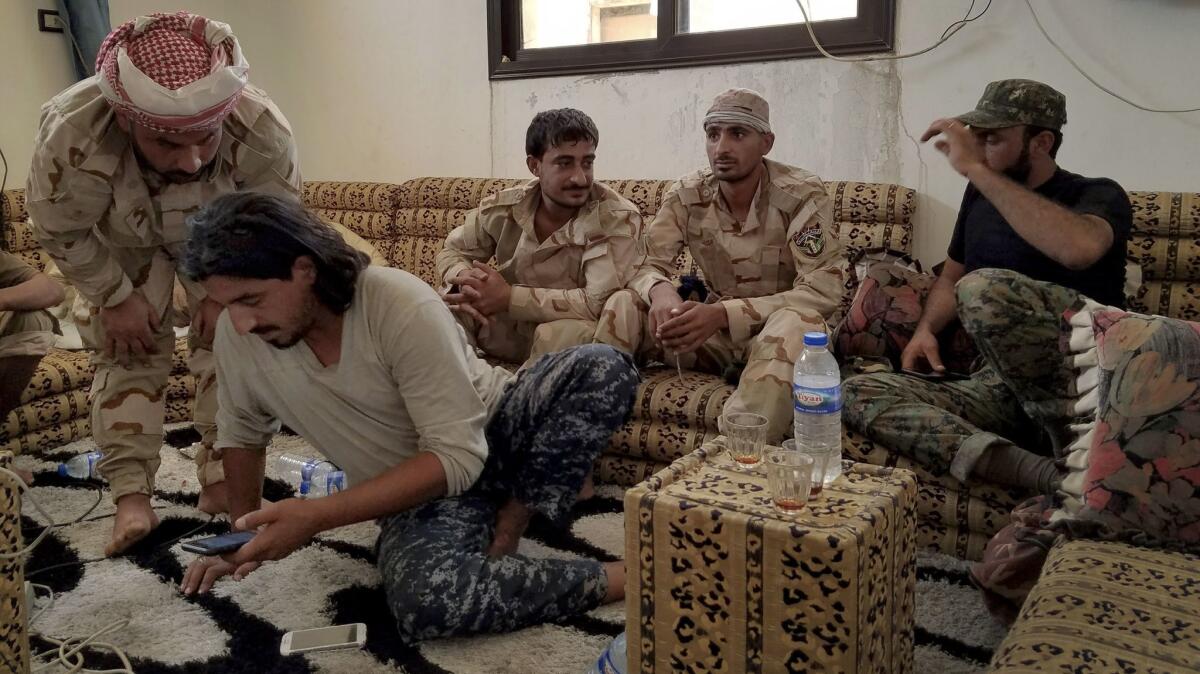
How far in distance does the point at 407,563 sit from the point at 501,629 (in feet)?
0.68

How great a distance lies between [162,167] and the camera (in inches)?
77.6

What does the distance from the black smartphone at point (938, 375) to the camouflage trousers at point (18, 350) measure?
2.42 meters

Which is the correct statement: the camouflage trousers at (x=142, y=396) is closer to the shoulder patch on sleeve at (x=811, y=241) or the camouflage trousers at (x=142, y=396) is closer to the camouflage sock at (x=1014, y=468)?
the shoulder patch on sleeve at (x=811, y=241)

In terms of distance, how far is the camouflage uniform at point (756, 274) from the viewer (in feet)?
7.01

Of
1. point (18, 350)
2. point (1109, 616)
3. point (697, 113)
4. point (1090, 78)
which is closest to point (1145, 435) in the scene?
point (1109, 616)

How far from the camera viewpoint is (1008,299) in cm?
178

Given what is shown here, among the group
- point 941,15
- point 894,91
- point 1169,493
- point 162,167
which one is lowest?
point 1169,493

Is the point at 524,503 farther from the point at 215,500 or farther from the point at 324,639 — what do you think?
the point at 215,500

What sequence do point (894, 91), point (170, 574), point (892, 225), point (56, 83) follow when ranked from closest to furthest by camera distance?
1. point (170, 574)
2. point (892, 225)
3. point (894, 91)
4. point (56, 83)

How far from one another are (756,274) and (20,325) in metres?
2.14

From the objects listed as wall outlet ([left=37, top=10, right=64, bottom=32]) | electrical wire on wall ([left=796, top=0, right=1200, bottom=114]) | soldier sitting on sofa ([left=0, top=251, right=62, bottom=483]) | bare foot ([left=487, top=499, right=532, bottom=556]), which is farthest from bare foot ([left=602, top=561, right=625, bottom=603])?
wall outlet ([left=37, top=10, right=64, bottom=32])

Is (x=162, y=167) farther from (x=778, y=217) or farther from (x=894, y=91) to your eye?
(x=894, y=91)

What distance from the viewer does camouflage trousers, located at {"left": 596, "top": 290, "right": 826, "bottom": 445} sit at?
2.09 metres

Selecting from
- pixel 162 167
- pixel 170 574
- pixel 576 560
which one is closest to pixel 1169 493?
pixel 576 560
